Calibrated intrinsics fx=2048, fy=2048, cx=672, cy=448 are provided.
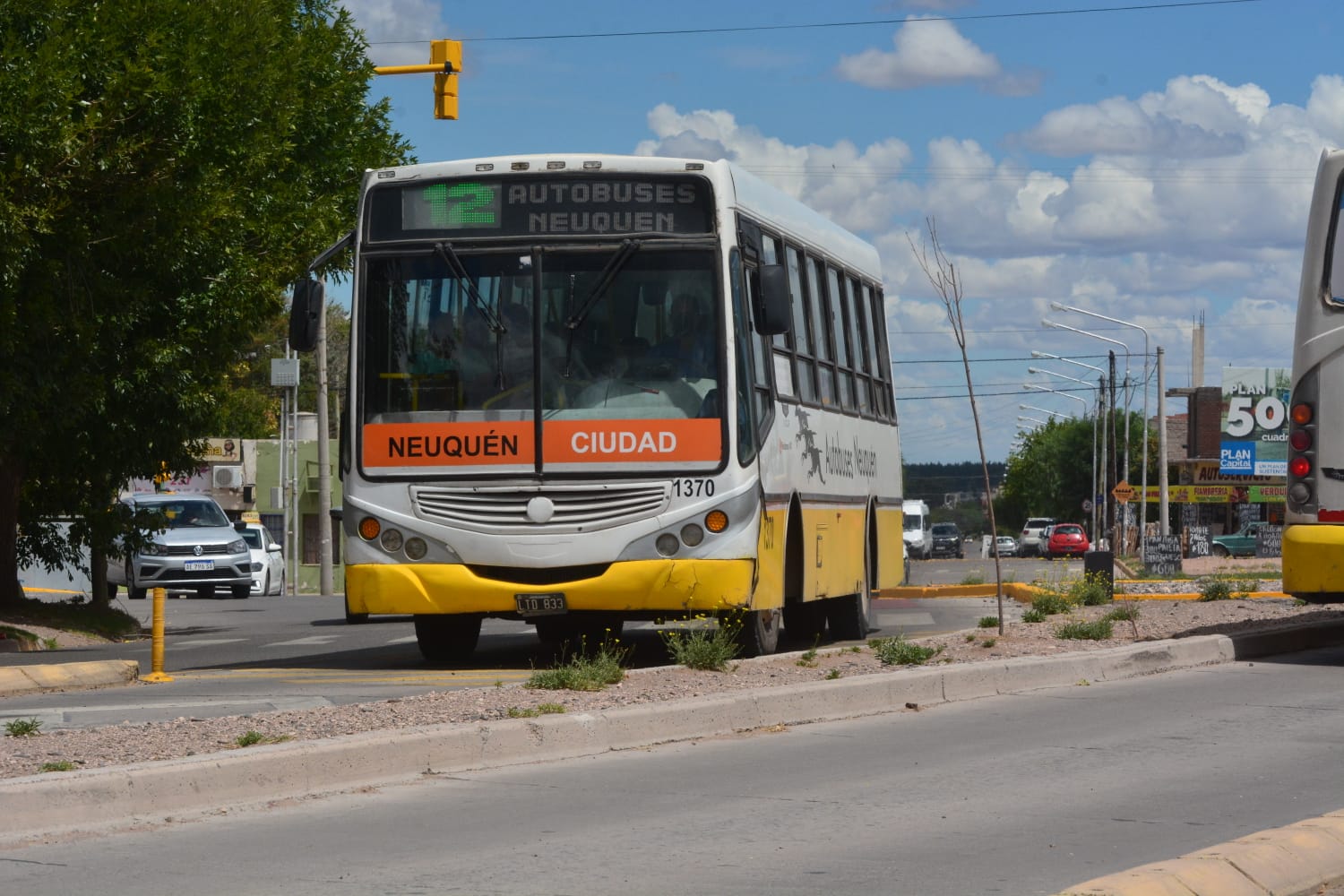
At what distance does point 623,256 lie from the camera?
13.9 metres

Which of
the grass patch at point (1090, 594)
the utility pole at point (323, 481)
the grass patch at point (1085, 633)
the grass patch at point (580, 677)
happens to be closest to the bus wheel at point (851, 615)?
the grass patch at point (1090, 594)

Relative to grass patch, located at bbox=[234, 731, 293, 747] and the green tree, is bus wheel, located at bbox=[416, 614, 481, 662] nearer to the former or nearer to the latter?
the green tree

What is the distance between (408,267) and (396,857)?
24.7 feet

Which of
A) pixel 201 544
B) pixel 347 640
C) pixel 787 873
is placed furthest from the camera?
pixel 201 544

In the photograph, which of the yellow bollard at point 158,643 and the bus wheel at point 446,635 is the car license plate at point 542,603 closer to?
the bus wheel at point 446,635

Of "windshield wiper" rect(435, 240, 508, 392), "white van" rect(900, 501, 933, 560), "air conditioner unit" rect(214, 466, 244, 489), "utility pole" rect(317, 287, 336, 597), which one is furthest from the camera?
"white van" rect(900, 501, 933, 560)

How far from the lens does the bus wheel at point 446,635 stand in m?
15.3

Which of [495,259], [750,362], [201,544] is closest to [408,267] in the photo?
[495,259]

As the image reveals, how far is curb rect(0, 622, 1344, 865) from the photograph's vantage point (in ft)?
24.8

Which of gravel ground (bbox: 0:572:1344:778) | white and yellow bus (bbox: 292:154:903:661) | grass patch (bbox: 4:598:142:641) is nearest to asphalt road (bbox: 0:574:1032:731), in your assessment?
grass patch (bbox: 4:598:142:641)

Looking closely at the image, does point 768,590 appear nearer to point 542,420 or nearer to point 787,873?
point 542,420

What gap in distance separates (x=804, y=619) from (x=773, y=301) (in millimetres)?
4624

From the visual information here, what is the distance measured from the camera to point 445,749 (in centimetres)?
903

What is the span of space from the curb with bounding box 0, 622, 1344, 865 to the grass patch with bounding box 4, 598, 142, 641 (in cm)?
1180
